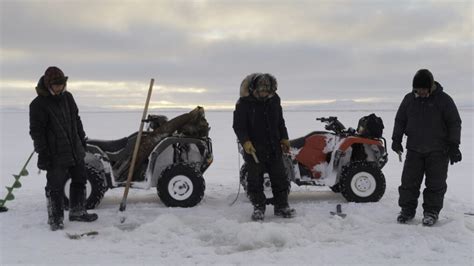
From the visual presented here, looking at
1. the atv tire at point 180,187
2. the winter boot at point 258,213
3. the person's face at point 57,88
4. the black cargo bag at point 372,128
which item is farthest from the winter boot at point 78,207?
the black cargo bag at point 372,128

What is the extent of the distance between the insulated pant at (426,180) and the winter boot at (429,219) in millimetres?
45

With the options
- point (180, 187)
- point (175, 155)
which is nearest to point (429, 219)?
point (180, 187)

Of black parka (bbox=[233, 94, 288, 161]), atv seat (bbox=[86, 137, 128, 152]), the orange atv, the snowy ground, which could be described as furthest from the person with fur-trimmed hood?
atv seat (bbox=[86, 137, 128, 152])

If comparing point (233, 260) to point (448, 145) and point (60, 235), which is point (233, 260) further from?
point (448, 145)

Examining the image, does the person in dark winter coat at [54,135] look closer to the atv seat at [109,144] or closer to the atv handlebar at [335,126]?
the atv seat at [109,144]

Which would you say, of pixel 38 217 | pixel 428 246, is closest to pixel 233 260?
pixel 428 246

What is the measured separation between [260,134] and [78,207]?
86.7 inches

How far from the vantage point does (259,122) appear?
5.73 metres

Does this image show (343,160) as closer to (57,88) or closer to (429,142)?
(429,142)

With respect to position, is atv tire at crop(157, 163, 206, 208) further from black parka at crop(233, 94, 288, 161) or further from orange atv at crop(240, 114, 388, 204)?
black parka at crop(233, 94, 288, 161)

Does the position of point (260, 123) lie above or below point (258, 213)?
above

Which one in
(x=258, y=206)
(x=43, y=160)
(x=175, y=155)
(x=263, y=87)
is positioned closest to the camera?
(x=43, y=160)

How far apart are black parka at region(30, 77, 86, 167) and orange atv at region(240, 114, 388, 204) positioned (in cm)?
234

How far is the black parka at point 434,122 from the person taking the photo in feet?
17.4
